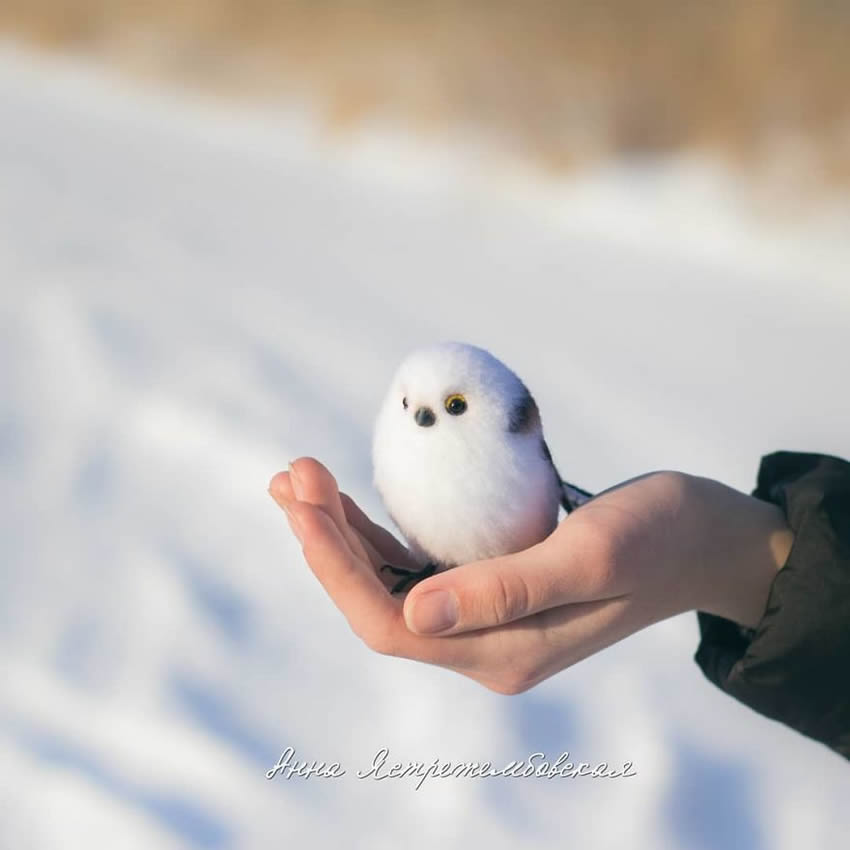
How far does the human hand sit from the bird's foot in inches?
0.7

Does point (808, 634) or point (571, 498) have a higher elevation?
point (571, 498)

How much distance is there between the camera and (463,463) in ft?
3.63

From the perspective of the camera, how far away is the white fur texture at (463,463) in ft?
3.65

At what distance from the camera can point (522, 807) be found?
154 cm

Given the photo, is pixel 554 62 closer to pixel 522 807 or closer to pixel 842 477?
pixel 842 477

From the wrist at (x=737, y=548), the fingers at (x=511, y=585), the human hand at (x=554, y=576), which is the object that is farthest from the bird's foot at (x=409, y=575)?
the wrist at (x=737, y=548)

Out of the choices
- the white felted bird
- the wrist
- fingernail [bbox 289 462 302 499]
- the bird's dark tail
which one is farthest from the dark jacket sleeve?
fingernail [bbox 289 462 302 499]

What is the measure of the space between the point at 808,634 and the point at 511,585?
0.45 metres

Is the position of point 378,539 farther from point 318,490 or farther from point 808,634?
point 808,634

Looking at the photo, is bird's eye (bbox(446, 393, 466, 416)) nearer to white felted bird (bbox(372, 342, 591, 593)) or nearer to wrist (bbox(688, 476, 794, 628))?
white felted bird (bbox(372, 342, 591, 593))

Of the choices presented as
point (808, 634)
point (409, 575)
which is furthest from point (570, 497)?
point (808, 634)

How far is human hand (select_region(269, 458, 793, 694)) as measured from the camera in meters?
1.11

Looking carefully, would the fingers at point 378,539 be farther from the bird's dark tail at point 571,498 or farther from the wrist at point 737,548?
the wrist at point 737,548

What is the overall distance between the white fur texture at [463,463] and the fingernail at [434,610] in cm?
7
